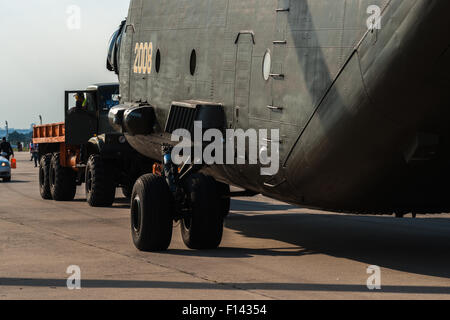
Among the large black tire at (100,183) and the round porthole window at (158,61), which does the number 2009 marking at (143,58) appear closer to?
the round porthole window at (158,61)

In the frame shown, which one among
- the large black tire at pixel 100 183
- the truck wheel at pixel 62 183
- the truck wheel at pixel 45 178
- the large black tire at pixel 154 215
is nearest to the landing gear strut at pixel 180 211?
the large black tire at pixel 154 215

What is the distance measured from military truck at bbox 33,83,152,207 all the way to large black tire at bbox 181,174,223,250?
772cm

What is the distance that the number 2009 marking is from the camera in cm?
1374

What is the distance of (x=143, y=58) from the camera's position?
46.0ft

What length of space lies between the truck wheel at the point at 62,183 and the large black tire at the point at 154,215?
9817 millimetres

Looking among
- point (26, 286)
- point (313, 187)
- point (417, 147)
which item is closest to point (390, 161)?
point (417, 147)

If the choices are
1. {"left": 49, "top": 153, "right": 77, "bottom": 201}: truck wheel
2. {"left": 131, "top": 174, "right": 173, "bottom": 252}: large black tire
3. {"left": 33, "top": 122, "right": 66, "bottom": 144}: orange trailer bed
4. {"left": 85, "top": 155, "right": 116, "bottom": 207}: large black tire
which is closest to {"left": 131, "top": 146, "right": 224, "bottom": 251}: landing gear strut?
{"left": 131, "top": 174, "right": 173, "bottom": 252}: large black tire

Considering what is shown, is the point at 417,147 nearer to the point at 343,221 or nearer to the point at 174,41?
the point at 174,41

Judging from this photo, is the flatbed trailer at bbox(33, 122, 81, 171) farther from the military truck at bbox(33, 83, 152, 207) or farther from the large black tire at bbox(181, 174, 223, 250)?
the large black tire at bbox(181, 174, 223, 250)

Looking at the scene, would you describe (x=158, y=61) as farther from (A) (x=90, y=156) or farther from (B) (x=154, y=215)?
(A) (x=90, y=156)

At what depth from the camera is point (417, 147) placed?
30.0ft

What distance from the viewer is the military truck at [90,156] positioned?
1911 centimetres

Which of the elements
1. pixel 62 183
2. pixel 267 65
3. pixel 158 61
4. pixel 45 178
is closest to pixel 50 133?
pixel 45 178
